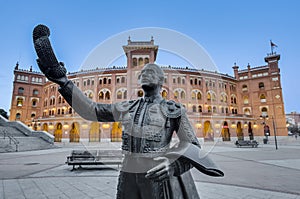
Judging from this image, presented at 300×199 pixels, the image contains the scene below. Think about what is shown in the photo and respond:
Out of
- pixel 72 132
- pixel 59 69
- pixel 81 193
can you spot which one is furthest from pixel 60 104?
pixel 59 69

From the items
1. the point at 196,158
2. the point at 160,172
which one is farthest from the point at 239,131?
the point at 160,172

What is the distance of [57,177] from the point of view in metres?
7.04

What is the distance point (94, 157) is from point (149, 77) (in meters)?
8.33

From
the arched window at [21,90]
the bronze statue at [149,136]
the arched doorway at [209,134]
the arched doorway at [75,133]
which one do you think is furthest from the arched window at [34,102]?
the bronze statue at [149,136]

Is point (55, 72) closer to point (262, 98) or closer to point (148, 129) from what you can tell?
point (148, 129)

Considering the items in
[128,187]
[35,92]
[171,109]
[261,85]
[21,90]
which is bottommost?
[128,187]

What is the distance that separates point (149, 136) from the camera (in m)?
1.76

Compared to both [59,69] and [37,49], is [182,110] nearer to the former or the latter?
[59,69]

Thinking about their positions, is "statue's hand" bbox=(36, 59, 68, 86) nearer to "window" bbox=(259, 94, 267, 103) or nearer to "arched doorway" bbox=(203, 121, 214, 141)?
"arched doorway" bbox=(203, 121, 214, 141)

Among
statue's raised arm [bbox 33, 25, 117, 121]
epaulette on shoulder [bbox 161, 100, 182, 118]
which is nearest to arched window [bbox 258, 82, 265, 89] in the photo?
epaulette on shoulder [bbox 161, 100, 182, 118]

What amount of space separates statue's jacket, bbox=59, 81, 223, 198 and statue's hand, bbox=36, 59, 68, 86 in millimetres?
73

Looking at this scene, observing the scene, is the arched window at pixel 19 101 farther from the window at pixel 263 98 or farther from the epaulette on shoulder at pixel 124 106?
the window at pixel 263 98

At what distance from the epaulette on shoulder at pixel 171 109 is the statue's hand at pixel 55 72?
1.03 metres

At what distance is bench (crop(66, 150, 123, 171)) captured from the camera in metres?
8.58
